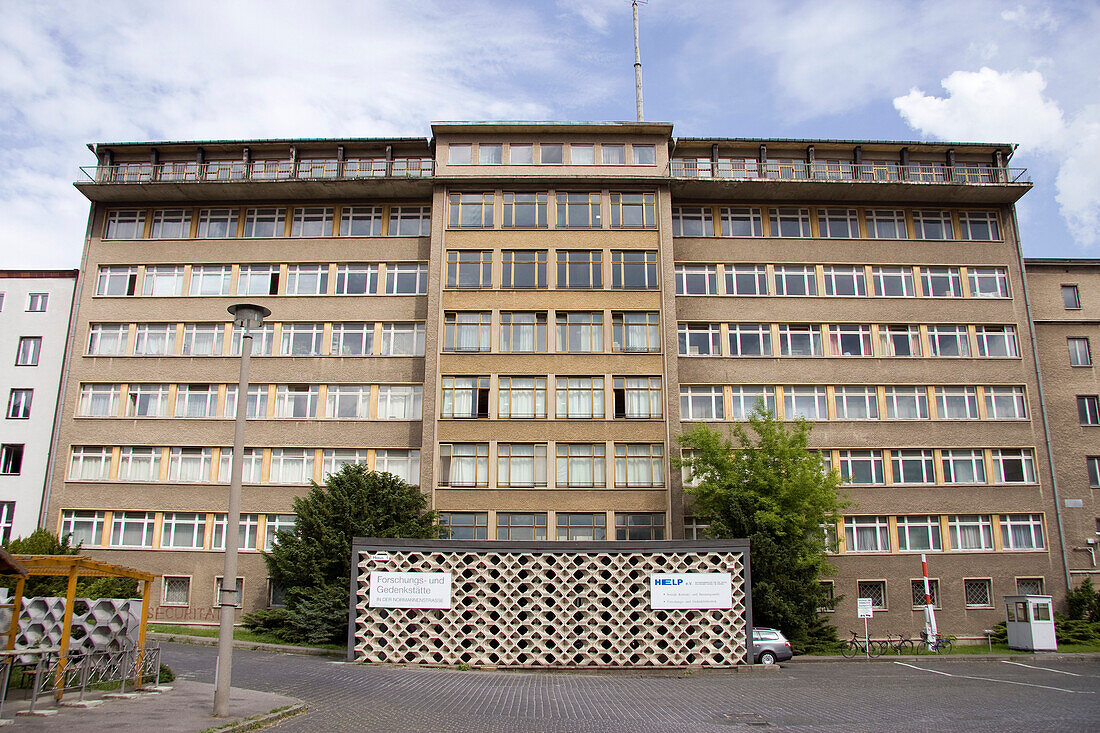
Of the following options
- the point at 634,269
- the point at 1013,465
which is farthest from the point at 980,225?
the point at 634,269

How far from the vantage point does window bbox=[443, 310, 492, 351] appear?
36.8 m

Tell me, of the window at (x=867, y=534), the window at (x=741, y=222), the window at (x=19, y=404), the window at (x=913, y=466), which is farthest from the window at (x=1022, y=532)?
the window at (x=19, y=404)

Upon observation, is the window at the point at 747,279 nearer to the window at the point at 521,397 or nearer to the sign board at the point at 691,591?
the window at the point at 521,397

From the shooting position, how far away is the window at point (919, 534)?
119 feet

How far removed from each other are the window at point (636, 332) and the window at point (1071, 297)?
19792 mm

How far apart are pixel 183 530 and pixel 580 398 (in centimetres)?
1788

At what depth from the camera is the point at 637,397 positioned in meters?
36.2

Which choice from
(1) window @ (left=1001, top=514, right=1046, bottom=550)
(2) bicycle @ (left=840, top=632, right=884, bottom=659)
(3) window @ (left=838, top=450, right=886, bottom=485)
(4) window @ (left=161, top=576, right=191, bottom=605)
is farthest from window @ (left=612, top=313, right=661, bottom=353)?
(4) window @ (left=161, top=576, right=191, bottom=605)

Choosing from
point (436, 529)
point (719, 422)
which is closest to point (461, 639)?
point (436, 529)

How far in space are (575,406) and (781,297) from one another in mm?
10823

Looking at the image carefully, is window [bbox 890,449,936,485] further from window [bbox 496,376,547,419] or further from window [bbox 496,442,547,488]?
window [bbox 496,376,547,419]

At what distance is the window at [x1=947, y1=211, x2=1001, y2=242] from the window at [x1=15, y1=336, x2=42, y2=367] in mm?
43189

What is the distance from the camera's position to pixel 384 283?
127 ft

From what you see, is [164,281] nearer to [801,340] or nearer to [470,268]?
[470,268]
